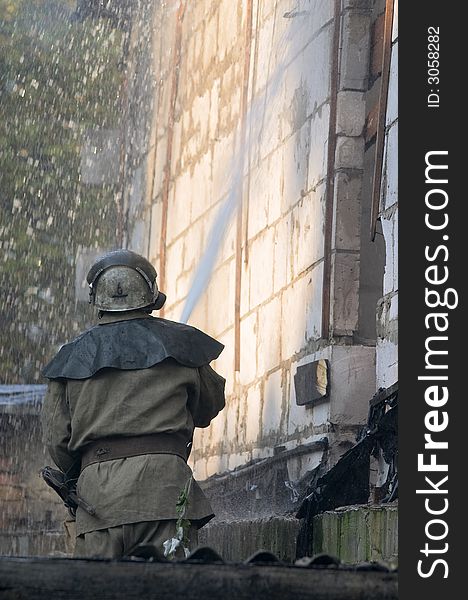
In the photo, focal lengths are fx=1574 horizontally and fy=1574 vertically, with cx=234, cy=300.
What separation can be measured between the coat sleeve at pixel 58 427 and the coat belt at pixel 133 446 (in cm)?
14

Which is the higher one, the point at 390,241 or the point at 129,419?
the point at 390,241

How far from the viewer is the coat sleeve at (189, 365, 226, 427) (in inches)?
258

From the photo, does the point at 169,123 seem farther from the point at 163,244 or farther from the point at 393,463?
the point at 393,463

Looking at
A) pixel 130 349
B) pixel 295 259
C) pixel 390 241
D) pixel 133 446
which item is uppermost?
pixel 295 259

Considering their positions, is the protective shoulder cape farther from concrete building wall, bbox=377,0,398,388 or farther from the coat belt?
concrete building wall, bbox=377,0,398,388

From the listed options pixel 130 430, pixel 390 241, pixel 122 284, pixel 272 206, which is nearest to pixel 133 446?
pixel 130 430

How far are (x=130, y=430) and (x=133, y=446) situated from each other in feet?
0.25

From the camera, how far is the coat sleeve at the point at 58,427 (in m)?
6.50

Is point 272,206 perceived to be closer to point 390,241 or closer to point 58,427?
point 390,241

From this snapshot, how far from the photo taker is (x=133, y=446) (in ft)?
21.0

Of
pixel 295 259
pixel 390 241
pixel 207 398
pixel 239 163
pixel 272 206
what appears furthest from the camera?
pixel 239 163

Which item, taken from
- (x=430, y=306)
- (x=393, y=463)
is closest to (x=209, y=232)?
(x=393, y=463)

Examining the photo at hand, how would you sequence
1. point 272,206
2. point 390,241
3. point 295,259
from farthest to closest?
point 272,206, point 295,259, point 390,241

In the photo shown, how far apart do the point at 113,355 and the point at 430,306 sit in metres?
2.21
